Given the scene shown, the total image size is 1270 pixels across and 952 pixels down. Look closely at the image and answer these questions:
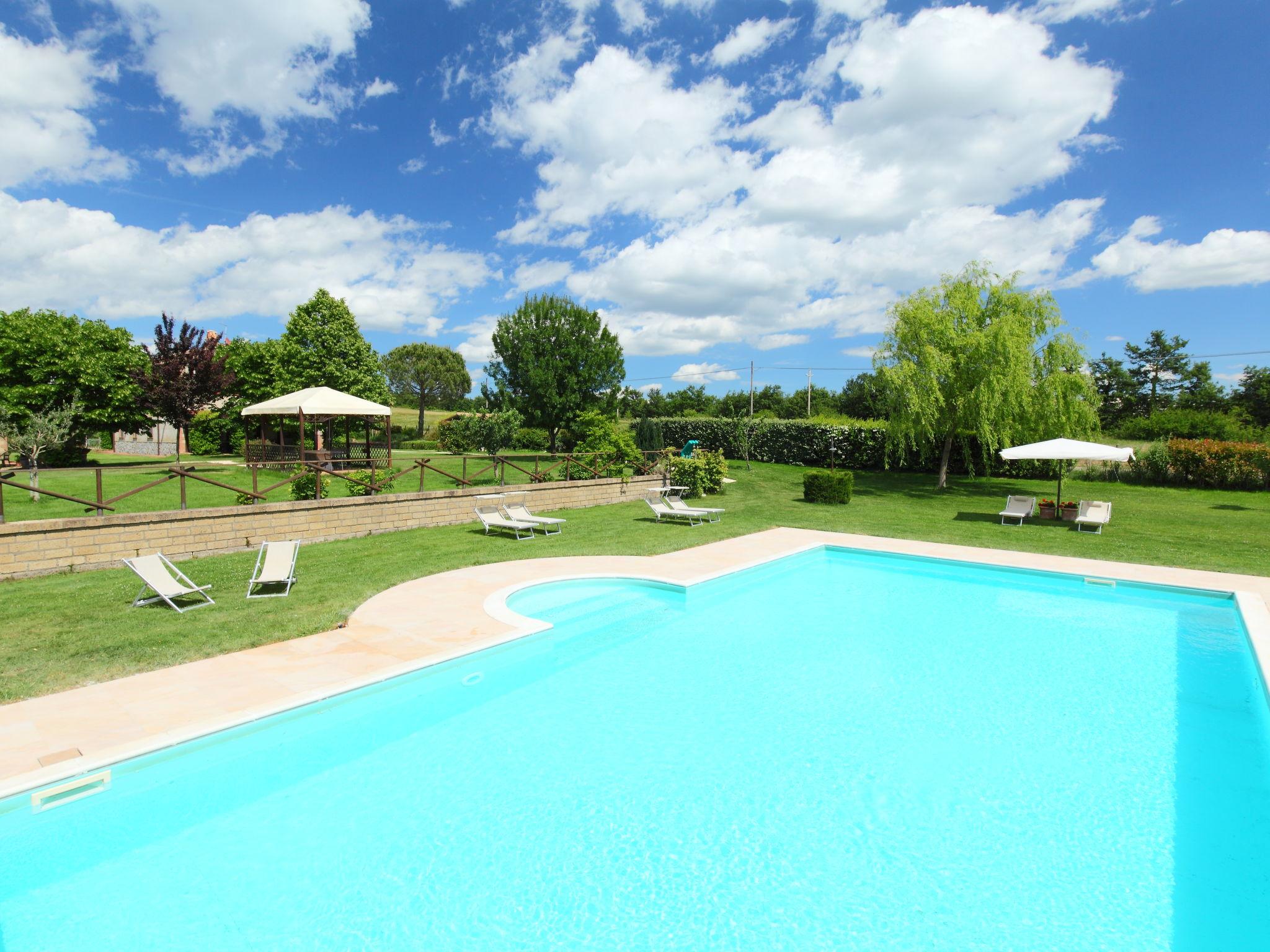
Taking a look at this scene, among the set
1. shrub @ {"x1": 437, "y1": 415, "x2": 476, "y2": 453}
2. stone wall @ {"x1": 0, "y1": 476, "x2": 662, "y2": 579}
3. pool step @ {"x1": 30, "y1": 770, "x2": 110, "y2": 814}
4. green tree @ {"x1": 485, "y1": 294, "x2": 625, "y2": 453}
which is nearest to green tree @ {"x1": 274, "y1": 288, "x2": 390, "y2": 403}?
shrub @ {"x1": 437, "y1": 415, "x2": 476, "y2": 453}

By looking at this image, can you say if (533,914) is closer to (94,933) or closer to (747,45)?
(94,933)

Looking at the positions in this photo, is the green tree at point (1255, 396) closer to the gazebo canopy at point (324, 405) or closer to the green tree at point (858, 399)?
the green tree at point (858, 399)

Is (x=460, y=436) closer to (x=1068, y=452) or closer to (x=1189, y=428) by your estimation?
(x=1068, y=452)

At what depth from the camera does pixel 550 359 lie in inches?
1414

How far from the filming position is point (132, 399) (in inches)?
1057

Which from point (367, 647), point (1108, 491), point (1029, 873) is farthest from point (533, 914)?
point (1108, 491)

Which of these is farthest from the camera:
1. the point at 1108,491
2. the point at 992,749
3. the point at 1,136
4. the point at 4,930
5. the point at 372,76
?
the point at 1108,491

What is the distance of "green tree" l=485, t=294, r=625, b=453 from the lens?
118ft

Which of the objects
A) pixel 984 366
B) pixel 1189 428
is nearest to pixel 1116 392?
pixel 1189 428

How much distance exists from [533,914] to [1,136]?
646 inches

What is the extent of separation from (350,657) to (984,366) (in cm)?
1951

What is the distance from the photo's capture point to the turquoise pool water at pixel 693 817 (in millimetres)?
3301

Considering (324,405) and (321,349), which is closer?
(324,405)

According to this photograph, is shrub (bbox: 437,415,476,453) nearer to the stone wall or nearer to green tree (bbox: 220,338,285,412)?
green tree (bbox: 220,338,285,412)
